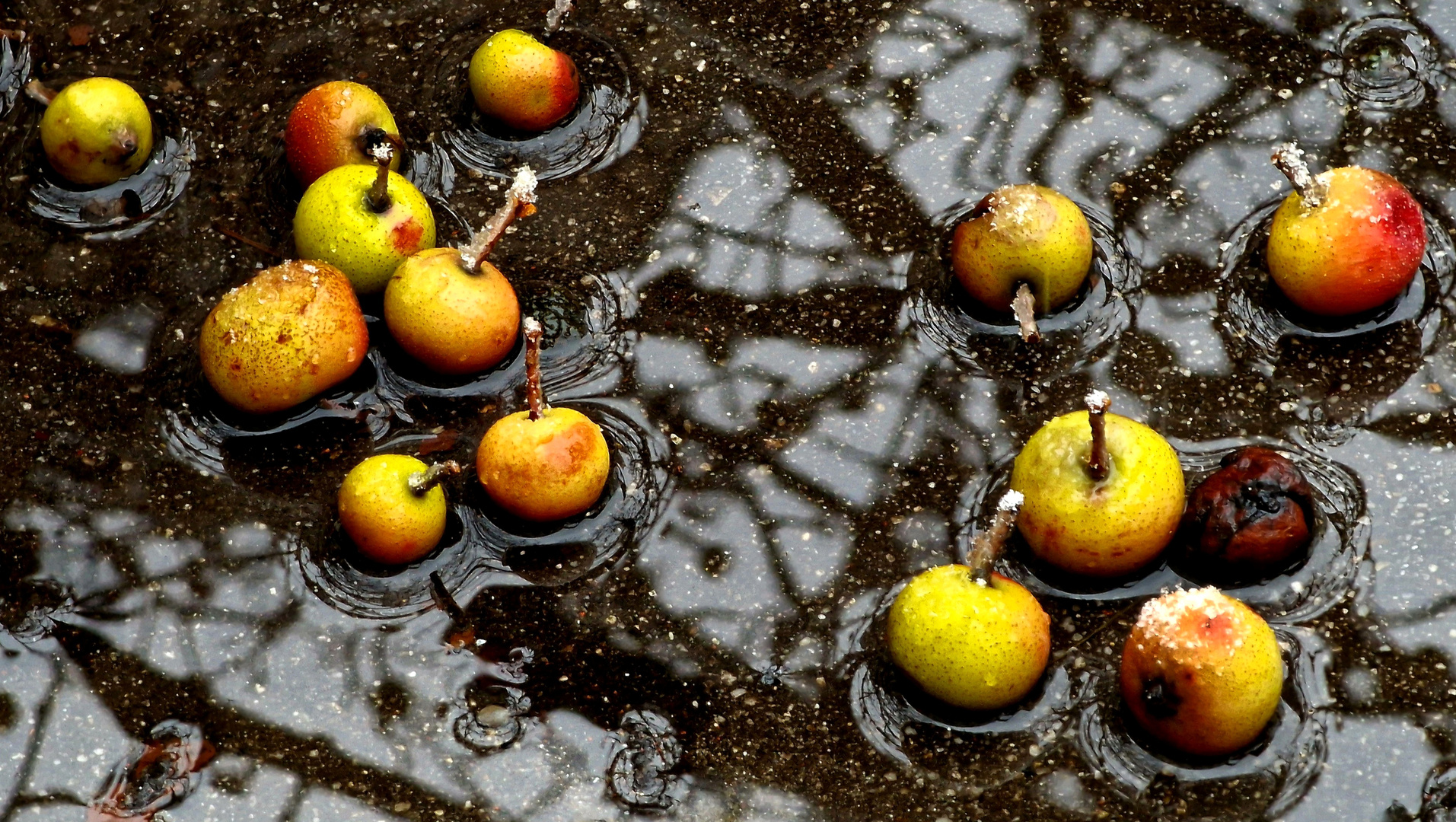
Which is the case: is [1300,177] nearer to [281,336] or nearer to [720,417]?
[720,417]

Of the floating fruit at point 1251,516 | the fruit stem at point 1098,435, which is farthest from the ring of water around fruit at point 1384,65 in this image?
the fruit stem at point 1098,435

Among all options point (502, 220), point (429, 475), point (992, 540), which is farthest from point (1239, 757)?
point (502, 220)

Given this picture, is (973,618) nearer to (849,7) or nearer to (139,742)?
(139,742)

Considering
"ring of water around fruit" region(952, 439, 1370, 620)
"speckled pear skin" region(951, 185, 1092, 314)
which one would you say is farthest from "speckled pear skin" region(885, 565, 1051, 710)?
"speckled pear skin" region(951, 185, 1092, 314)

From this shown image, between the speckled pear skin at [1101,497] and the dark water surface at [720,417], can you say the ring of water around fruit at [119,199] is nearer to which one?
the dark water surface at [720,417]

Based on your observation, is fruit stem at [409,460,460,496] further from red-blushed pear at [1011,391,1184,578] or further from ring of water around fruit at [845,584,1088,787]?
red-blushed pear at [1011,391,1184,578]
